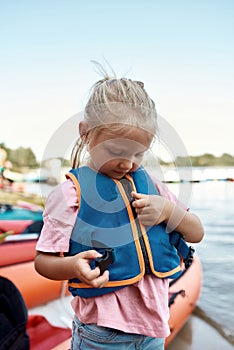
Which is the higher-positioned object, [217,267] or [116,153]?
[116,153]

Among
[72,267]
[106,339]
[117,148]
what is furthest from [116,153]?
[106,339]

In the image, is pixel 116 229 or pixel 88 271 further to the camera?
pixel 116 229

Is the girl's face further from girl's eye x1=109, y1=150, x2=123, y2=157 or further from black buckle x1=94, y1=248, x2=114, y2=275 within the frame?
black buckle x1=94, y1=248, x2=114, y2=275

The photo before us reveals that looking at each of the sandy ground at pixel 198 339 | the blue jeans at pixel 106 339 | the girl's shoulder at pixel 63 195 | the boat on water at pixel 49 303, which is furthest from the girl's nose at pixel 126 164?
the sandy ground at pixel 198 339

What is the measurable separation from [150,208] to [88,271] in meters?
0.19

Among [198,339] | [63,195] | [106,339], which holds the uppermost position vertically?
[63,195]

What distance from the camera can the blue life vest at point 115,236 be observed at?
0.79 m

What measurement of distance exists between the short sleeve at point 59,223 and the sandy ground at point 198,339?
6.70 ft

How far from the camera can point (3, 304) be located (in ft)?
4.67

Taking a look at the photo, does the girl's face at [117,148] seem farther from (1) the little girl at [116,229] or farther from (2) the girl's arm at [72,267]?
(2) the girl's arm at [72,267]

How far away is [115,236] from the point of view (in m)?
0.81

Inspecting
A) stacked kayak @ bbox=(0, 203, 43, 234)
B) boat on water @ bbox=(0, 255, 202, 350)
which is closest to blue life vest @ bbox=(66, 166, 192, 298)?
boat on water @ bbox=(0, 255, 202, 350)

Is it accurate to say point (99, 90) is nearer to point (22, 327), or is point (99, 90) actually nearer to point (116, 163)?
point (116, 163)

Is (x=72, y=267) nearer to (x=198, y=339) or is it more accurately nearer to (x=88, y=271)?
(x=88, y=271)
